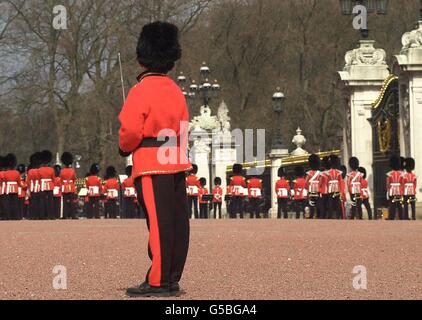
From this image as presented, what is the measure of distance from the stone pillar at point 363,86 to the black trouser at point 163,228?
19853mm

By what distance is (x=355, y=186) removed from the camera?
26.8 metres

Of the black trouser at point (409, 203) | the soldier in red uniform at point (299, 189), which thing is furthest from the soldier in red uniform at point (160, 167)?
the soldier in red uniform at point (299, 189)

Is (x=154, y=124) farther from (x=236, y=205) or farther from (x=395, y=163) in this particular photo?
(x=236, y=205)

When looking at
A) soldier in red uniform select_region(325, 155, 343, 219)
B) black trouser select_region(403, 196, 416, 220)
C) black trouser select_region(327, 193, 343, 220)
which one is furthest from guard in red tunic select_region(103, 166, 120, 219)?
black trouser select_region(403, 196, 416, 220)

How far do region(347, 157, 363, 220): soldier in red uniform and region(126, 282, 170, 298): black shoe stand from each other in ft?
57.8

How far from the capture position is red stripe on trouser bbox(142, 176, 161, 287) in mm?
9406

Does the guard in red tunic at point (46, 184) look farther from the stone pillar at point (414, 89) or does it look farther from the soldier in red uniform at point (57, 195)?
the stone pillar at point (414, 89)

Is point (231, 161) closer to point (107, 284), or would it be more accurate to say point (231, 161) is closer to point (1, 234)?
point (1, 234)

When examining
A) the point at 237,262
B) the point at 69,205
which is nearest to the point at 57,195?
the point at 69,205

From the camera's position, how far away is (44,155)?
28.6 meters

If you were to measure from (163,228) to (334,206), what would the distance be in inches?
725

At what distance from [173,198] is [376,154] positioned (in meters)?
19.2

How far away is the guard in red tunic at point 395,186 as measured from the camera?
25141 millimetres
